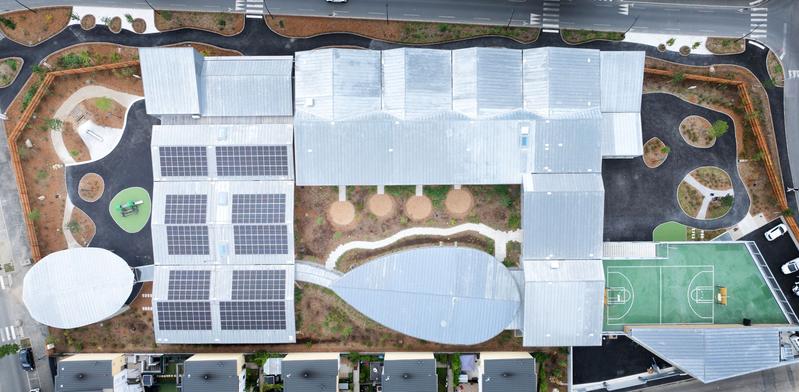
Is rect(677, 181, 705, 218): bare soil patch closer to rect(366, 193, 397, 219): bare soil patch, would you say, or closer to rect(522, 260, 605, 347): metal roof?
rect(522, 260, 605, 347): metal roof

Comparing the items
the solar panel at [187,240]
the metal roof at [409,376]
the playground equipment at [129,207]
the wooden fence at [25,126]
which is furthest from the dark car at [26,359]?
the metal roof at [409,376]

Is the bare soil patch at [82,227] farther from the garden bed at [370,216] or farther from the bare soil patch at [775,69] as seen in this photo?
the bare soil patch at [775,69]

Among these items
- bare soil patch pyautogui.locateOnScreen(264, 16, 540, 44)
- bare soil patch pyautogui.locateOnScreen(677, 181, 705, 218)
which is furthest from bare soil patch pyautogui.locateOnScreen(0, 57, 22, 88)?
bare soil patch pyautogui.locateOnScreen(677, 181, 705, 218)

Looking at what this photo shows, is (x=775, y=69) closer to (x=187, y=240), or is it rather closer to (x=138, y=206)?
(x=187, y=240)

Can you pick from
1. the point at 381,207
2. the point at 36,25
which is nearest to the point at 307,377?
the point at 381,207

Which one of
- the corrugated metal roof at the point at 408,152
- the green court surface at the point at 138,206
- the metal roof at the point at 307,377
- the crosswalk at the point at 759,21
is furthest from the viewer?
the crosswalk at the point at 759,21

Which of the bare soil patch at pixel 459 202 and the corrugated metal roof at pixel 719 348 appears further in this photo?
the bare soil patch at pixel 459 202
